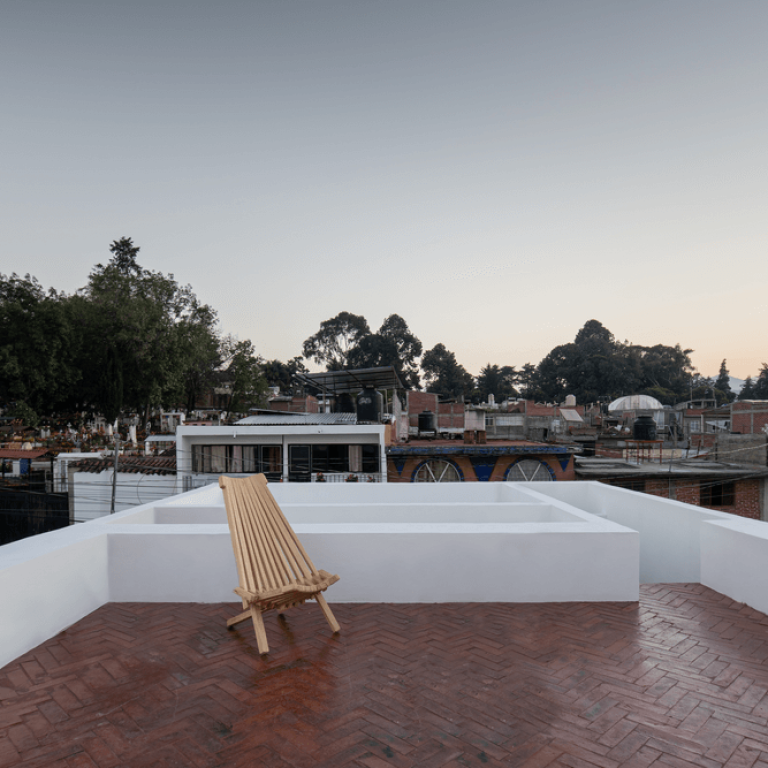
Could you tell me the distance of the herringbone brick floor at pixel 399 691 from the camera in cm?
200

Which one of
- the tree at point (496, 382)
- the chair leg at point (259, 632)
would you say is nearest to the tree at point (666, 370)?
the tree at point (496, 382)

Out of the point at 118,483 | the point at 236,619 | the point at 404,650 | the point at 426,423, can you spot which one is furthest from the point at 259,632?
the point at 426,423

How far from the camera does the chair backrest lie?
10.4ft

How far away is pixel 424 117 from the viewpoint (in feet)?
41.5

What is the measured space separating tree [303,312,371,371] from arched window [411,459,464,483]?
38.9 metres

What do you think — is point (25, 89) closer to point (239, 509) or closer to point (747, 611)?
point (239, 509)

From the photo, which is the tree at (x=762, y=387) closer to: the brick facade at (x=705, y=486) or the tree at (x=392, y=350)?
the tree at (x=392, y=350)

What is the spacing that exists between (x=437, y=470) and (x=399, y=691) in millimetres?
13643

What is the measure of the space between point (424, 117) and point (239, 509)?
12.2 m

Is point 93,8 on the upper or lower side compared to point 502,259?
upper

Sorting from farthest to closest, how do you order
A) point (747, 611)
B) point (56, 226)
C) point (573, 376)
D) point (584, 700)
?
1. point (573, 376)
2. point (56, 226)
3. point (747, 611)
4. point (584, 700)

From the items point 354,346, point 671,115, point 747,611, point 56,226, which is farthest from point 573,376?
point 747,611

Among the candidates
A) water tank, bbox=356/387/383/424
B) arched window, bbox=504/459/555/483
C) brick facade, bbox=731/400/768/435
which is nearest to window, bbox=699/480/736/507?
arched window, bbox=504/459/555/483

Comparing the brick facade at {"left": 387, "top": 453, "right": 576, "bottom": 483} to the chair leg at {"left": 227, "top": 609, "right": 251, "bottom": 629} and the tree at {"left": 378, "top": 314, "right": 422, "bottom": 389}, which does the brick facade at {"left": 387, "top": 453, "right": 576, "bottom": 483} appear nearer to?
the chair leg at {"left": 227, "top": 609, "right": 251, "bottom": 629}
